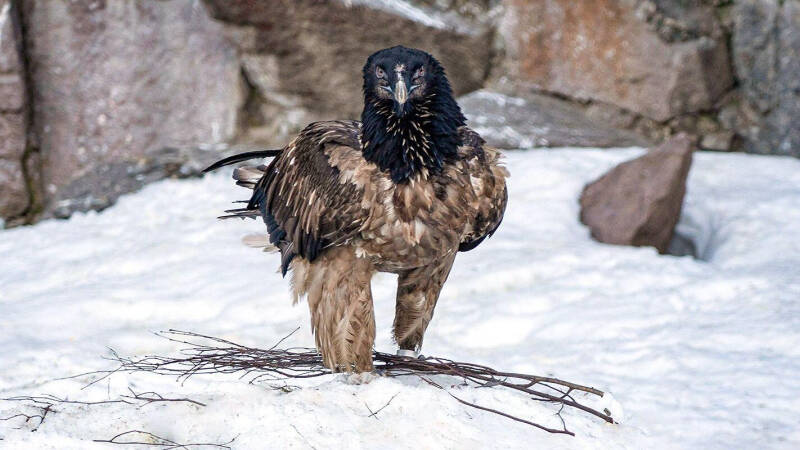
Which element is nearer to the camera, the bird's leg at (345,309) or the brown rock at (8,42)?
the bird's leg at (345,309)

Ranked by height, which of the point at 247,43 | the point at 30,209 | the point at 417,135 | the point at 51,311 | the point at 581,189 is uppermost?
the point at 417,135

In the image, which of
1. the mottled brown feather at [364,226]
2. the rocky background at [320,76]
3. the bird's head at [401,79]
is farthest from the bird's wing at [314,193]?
the rocky background at [320,76]

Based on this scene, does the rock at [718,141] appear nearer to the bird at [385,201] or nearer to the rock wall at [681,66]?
the rock wall at [681,66]

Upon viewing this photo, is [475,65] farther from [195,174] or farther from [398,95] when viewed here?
[398,95]

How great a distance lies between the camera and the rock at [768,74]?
262 inches

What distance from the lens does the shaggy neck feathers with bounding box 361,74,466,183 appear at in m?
2.92

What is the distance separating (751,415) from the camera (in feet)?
11.0

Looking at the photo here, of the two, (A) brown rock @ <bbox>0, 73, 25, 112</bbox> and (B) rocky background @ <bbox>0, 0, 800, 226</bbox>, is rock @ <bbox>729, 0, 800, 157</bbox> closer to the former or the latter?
(B) rocky background @ <bbox>0, 0, 800, 226</bbox>

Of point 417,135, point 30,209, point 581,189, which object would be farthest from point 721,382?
point 30,209

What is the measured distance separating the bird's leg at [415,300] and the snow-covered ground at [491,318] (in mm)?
361

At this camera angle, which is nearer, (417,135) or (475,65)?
(417,135)

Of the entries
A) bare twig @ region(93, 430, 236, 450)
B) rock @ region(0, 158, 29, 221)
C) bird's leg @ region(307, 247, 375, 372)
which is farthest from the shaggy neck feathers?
rock @ region(0, 158, 29, 221)

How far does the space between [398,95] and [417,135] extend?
208mm

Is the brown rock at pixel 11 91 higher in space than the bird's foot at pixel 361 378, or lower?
lower
